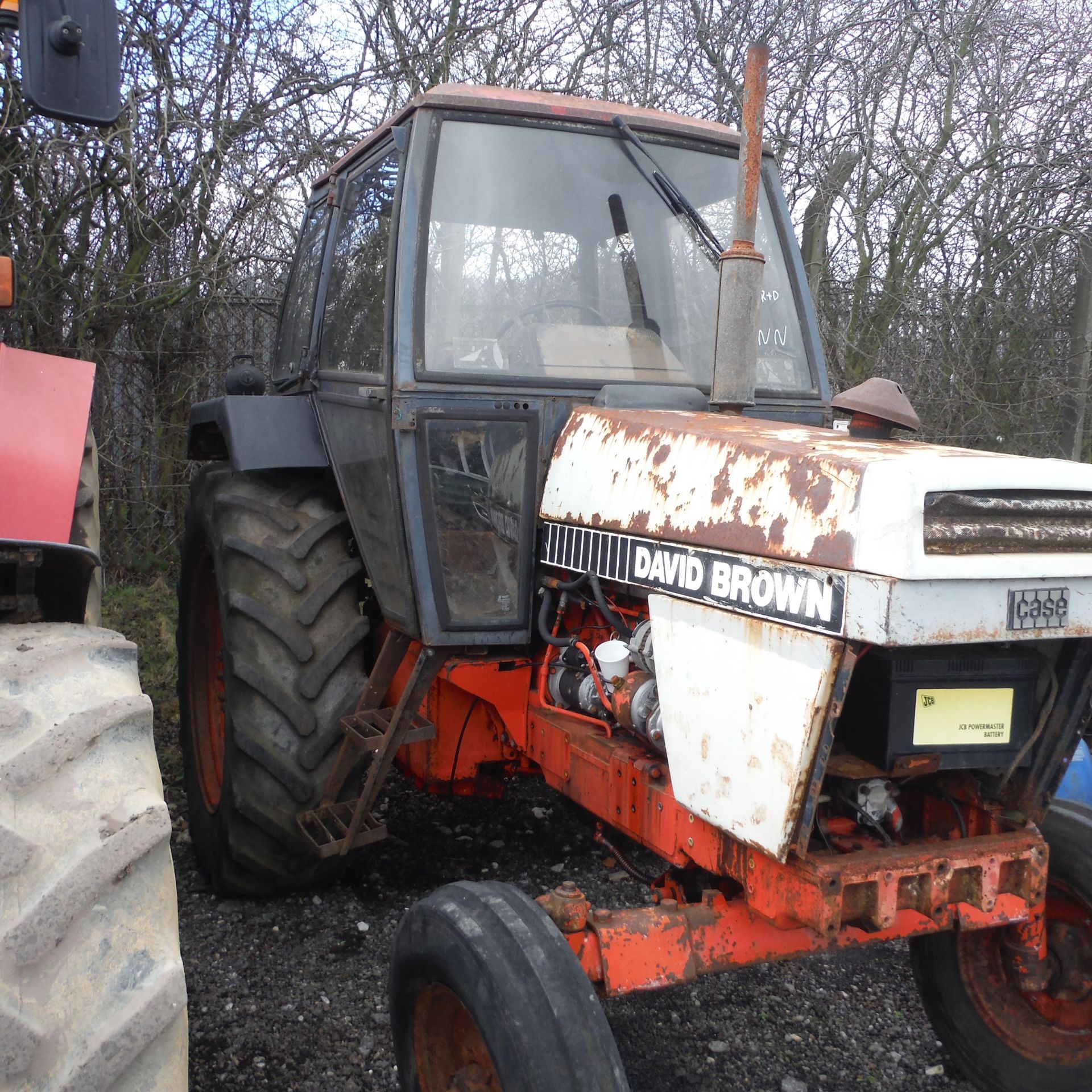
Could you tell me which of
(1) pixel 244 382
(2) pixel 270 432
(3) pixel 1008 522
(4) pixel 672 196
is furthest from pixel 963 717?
(1) pixel 244 382

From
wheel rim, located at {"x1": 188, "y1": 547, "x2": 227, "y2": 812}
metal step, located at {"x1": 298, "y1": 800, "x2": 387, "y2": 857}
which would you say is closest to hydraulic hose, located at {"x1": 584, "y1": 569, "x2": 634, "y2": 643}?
metal step, located at {"x1": 298, "y1": 800, "x2": 387, "y2": 857}

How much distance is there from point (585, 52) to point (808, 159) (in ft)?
6.37

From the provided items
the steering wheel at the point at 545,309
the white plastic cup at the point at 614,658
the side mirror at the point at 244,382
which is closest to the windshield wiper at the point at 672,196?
the steering wheel at the point at 545,309

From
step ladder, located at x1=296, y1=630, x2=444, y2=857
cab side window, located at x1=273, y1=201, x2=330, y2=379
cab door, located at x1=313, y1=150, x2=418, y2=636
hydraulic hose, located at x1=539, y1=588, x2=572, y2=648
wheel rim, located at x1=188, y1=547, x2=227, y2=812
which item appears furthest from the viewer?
wheel rim, located at x1=188, y1=547, x2=227, y2=812

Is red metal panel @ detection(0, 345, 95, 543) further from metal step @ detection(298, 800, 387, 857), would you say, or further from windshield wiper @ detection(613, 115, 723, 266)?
windshield wiper @ detection(613, 115, 723, 266)

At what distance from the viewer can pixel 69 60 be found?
162cm

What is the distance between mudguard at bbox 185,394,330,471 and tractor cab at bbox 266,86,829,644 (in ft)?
0.48

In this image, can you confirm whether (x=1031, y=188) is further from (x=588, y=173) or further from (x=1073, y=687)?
(x=1073, y=687)

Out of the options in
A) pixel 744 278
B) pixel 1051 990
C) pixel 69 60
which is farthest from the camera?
pixel 1051 990

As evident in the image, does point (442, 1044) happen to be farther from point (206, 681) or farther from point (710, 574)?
point (206, 681)

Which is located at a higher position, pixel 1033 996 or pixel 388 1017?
pixel 1033 996

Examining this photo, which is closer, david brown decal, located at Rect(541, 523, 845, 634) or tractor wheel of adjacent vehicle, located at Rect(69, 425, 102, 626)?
david brown decal, located at Rect(541, 523, 845, 634)

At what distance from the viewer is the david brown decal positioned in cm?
180

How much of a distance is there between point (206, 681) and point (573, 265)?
202 cm
